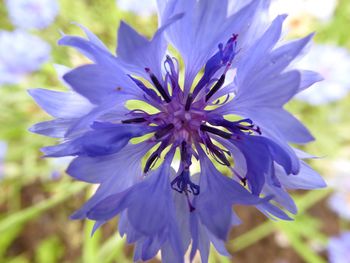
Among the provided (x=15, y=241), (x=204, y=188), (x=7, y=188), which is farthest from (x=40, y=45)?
(x=204, y=188)

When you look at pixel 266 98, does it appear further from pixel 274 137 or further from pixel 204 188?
→ pixel 204 188

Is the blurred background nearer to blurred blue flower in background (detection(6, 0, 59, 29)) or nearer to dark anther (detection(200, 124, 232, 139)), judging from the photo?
blurred blue flower in background (detection(6, 0, 59, 29))

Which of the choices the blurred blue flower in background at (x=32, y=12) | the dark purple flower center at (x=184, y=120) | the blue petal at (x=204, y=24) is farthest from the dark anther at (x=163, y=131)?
the blurred blue flower in background at (x=32, y=12)

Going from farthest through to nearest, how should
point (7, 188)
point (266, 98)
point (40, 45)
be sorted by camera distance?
point (7, 188)
point (40, 45)
point (266, 98)

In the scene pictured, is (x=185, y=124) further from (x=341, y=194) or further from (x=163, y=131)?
(x=341, y=194)

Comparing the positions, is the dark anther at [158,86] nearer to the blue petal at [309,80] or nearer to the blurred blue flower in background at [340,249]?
the blue petal at [309,80]

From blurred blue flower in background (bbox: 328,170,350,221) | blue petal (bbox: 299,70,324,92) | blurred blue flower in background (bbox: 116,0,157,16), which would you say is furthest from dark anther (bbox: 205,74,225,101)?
blurred blue flower in background (bbox: 328,170,350,221)

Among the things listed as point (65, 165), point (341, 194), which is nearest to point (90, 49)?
point (65, 165)
